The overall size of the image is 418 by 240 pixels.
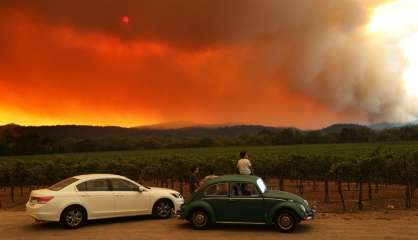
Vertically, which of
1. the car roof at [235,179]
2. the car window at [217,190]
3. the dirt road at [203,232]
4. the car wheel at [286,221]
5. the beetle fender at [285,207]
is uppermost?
the car roof at [235,179]

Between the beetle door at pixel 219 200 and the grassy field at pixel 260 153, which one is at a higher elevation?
the grassy field at pixel 260 153

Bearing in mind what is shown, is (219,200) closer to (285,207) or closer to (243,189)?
(243,189)

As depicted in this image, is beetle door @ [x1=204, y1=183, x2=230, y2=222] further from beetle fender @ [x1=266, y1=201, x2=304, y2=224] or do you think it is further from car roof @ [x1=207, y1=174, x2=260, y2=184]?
beetle fender @ [x1=266, y1=201, x2=304, y2=224]

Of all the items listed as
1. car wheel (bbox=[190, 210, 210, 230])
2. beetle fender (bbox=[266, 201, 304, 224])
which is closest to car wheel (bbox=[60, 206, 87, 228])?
car wheel (bbox=[190, 210, 210, 230])

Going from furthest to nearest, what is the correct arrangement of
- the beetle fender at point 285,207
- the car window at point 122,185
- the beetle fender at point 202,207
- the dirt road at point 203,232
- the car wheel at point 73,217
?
the car window at point 122,185 → the car wheel at point 73,217 → the beetle fender at point 202,207 → the beetle fender at point 285,207 → the dirt road at point 203,232

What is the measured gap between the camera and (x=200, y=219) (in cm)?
1605

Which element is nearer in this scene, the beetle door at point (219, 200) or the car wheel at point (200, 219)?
the beetle door at point (219, 200)

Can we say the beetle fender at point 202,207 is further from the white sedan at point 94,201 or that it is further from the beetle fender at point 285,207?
the beetle fender at point 285,207

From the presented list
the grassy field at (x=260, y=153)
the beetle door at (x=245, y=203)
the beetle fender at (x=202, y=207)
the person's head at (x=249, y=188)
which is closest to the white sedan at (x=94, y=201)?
the beetle fender at (x=202, y=207)

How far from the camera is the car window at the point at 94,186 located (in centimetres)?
1697

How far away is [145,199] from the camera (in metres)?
17.8

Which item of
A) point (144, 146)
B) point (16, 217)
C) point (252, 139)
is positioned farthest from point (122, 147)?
point (16, 217)

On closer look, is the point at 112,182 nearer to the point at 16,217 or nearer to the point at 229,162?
the point at 16,217

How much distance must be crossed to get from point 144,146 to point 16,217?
103852 millimetres
